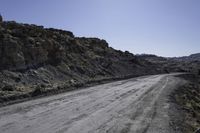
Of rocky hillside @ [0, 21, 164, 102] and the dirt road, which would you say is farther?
rocky hillside @ [0, 21, 164, 102]

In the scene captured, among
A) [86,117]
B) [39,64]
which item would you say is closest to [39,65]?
[39,64]

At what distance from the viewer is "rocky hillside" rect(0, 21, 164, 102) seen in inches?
1114

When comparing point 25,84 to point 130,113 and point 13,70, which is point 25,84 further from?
point 130,113

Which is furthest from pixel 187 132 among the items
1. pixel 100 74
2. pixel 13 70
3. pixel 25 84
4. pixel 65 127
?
pixel 100 74

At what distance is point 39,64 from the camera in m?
37.3

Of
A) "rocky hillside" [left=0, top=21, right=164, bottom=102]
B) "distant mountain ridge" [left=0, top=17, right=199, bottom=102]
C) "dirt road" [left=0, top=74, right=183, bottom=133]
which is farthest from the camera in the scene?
"rocky hillside" [left=0, top=21, right=164, bottom=102]

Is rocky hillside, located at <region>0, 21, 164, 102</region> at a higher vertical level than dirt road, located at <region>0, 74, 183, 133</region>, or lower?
higher

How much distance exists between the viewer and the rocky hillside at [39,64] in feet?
92.8

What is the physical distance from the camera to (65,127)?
1173cm

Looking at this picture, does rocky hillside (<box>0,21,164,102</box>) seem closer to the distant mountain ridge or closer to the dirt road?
the distant mountain ridge

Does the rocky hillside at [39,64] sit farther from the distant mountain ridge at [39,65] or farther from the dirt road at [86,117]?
the dirt road at [86,117]

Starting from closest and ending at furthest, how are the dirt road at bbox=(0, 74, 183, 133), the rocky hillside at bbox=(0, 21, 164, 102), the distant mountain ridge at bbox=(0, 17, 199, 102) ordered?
the dirt road at bbox=(0, 74, 183, 133) < the distant mountain ridge at bbox=(0, 17, 199, 102) < the rocky hillside at bbox=(0, 21, 164, 102)

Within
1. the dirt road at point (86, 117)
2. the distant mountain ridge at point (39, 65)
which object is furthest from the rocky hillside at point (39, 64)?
the dirt road at point (86, 117)

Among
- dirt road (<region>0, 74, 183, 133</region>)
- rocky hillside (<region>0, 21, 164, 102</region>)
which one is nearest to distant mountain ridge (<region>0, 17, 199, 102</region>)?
rocky hillside (<region>0, 21, 164, 102</region>)
